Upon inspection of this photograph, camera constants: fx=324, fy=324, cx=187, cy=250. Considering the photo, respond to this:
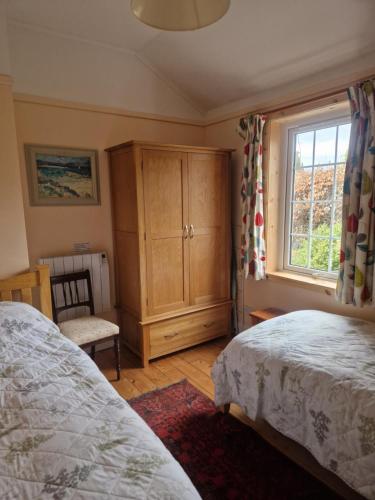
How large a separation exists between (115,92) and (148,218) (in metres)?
1.20

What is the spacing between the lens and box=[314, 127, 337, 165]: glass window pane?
249cm

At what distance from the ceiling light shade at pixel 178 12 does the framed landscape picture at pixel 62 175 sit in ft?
6.07

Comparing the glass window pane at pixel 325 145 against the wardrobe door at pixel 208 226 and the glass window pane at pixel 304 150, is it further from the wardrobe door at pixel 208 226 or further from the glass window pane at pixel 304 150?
the wardrobe door at pixel 208 226

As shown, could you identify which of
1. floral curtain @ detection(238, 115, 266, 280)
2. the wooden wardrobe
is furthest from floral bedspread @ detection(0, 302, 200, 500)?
floral curtain @ detection(238, 115, 266, 280)

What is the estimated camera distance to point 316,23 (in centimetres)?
200

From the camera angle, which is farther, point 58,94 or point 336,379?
point 58,94

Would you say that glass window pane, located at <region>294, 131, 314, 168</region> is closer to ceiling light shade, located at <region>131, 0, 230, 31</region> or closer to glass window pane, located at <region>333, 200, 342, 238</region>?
glass window pane, located at <region>333, 200, 342, 238</region>

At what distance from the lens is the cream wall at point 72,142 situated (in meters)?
2.56

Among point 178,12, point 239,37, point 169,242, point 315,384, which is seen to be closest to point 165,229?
point 169,242

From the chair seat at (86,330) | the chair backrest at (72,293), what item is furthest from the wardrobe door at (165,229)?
the chair backrest at (72,293)

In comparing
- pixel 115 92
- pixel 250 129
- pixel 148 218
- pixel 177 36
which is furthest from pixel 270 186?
pixel 115 92

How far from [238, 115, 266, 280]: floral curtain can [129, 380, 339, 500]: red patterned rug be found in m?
1.21

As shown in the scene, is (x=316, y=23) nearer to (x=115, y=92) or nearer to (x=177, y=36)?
(x=177, y=36)

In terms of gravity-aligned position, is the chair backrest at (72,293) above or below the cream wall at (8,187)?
below
